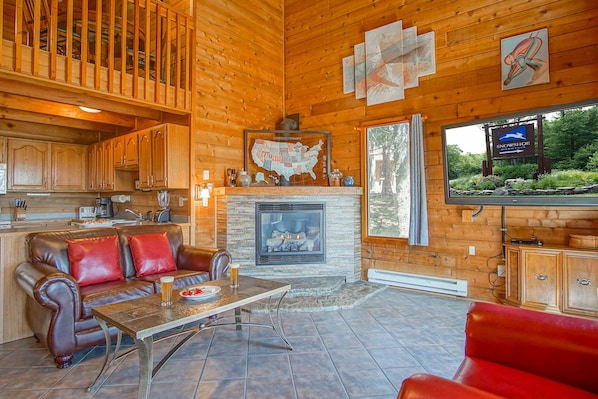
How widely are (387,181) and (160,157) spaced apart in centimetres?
302

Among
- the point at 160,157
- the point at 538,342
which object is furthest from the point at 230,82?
the point at 538,342

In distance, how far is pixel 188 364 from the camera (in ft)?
8.06

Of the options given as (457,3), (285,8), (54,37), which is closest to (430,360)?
(457,3)

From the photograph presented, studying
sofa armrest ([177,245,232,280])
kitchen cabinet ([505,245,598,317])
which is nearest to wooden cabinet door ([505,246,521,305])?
kitchen cabinet ([505,245,598,317])

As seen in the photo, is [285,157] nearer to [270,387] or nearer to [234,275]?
[234,275]

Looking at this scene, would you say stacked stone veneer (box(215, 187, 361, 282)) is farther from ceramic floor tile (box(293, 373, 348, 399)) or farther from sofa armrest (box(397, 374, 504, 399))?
sofa armrest (box(397, 374, 504, 399))

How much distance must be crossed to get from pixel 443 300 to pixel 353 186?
1859 mm

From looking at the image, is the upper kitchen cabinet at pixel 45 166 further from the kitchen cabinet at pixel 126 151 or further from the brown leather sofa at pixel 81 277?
the brown leather sofa at pixel 81 277

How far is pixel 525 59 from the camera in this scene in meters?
3.58

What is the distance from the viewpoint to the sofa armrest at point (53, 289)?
2316 mm

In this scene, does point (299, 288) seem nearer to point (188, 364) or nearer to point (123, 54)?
point (188, 364)

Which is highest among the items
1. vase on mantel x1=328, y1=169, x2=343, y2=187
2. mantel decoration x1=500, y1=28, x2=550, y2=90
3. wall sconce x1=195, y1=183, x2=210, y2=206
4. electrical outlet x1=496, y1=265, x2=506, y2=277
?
mantel decoration x1=500, y1=28, x2=550, y2=90

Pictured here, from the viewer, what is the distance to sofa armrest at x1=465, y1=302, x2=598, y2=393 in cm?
138

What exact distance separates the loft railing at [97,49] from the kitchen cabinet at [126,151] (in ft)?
3.13
